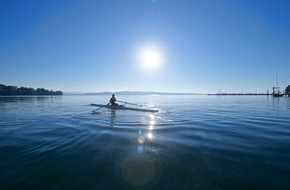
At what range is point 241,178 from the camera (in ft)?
24.5

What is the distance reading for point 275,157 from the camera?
31.3 feet

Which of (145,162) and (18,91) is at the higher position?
(18,91)

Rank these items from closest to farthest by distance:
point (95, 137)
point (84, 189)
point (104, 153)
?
point (84, 189)
point (104, 153)
point (95, 137)

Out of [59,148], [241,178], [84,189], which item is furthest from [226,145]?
[59,148]

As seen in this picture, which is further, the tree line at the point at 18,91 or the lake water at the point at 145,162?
the tree line at the point at 18,91

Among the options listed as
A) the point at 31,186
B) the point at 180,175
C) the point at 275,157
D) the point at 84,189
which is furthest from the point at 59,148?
the point at 275,157

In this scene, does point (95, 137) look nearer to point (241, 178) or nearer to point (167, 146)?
point (167, 146)

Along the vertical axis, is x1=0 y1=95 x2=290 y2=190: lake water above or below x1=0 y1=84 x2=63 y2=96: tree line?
below

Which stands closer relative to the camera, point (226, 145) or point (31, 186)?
point (31, 186)

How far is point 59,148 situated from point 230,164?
8.71 m

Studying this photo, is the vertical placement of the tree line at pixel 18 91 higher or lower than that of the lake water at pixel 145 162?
higher

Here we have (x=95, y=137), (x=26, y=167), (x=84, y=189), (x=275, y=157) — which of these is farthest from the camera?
(x=95, y=137)

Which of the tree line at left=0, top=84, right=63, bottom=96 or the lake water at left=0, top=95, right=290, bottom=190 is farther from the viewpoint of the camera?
the tree line at left=0, top=84, right=63, bottom=96

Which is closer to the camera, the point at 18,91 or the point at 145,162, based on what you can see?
the point at 145,162
